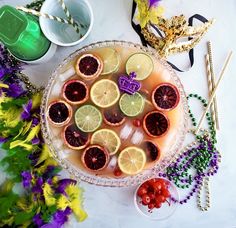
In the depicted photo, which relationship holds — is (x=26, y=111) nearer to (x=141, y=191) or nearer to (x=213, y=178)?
(x=141, y=191)

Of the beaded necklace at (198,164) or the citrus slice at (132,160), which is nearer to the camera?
the citrus slice at (132,160)

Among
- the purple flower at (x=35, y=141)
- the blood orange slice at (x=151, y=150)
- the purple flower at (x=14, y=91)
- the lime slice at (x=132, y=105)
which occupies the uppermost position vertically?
the lime slice at (x=132, y=105)

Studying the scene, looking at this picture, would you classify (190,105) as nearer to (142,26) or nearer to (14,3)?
(142,26)

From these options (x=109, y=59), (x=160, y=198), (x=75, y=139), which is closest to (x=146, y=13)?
(x=109, y=59)

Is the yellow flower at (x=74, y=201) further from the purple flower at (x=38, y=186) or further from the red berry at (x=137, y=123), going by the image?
the red berry at (x=137, y=123)

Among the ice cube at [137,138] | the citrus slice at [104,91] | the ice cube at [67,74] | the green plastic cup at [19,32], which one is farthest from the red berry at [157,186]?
the green plastic cup at [19,32]

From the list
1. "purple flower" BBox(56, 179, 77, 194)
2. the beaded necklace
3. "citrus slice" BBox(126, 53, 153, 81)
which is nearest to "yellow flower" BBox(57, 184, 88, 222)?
"purple flower" BBox(56, 179, 77, 194)

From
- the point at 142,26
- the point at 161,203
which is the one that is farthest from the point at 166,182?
the point at 142,26
